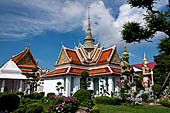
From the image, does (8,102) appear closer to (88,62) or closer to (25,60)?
(88,62)

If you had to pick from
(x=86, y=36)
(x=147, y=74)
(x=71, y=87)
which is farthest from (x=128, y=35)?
(x=86, y=36)

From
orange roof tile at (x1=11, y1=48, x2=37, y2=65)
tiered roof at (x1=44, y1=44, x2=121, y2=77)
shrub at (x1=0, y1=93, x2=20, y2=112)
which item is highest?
orange roof tile at (x1=11, y1=48, x2=37, y2=65)

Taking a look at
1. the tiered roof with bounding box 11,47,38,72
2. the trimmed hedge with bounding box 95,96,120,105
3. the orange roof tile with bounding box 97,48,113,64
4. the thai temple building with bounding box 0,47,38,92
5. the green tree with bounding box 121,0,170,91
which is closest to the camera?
the green tree with bounding box 121,0,170,91

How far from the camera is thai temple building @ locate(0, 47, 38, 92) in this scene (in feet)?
71.2

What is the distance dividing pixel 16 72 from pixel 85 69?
10294 millimetres

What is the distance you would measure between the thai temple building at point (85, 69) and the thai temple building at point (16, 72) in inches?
149

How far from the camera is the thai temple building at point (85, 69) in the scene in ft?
67.8

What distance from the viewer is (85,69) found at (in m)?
24.0

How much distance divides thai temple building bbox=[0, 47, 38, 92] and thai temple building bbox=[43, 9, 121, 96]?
3.78m

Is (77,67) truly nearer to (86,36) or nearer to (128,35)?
(86,36)

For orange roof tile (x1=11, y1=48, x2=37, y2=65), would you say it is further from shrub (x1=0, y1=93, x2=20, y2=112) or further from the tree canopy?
the tree canopy

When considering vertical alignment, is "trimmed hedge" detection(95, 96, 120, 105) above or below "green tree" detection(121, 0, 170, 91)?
below

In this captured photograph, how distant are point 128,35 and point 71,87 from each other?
1386cm

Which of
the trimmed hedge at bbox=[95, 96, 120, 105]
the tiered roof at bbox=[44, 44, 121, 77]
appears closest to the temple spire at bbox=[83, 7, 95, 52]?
the tiered roof at bbox=[44, 44, 121, 77]
